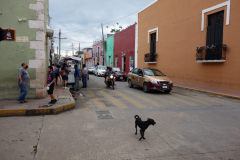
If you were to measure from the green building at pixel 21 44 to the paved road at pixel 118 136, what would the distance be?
97.1 inches

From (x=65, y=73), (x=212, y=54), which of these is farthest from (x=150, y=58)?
(x=65, y=73)

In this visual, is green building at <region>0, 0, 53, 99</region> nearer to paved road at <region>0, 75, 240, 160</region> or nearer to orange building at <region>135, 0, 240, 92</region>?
paved road at <region>0, 75, 240, 160</region>

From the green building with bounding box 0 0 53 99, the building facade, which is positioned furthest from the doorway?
the building facade

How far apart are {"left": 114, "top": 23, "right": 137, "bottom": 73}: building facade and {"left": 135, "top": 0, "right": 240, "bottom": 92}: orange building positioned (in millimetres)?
3737

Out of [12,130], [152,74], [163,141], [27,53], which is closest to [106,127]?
[163,141]

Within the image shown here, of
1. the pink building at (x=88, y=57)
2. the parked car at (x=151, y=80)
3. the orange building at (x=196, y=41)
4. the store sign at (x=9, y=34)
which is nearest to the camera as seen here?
the store sign at (x=9, y=34)

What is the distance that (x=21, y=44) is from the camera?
27.0 ft

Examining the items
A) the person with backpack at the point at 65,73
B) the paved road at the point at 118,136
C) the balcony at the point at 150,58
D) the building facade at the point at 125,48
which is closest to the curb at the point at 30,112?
the paved road at the point at 118,136

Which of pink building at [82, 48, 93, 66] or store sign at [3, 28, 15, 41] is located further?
pink building at [82, 48, 93, 66]

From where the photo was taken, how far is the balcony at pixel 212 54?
12.4 metres

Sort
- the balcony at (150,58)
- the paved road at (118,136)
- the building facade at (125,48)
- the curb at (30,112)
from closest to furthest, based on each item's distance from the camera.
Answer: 1. the paved road at (118,136)
2. the curb at (30,112)
3. the balcony at (150,58)
4. the building facade at (125,48)

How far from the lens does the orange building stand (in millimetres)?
12047

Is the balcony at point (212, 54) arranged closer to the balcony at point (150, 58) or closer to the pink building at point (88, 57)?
the balcony at point (150, 58)

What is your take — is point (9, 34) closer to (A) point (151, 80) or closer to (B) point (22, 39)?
(B) point (22, 39)
